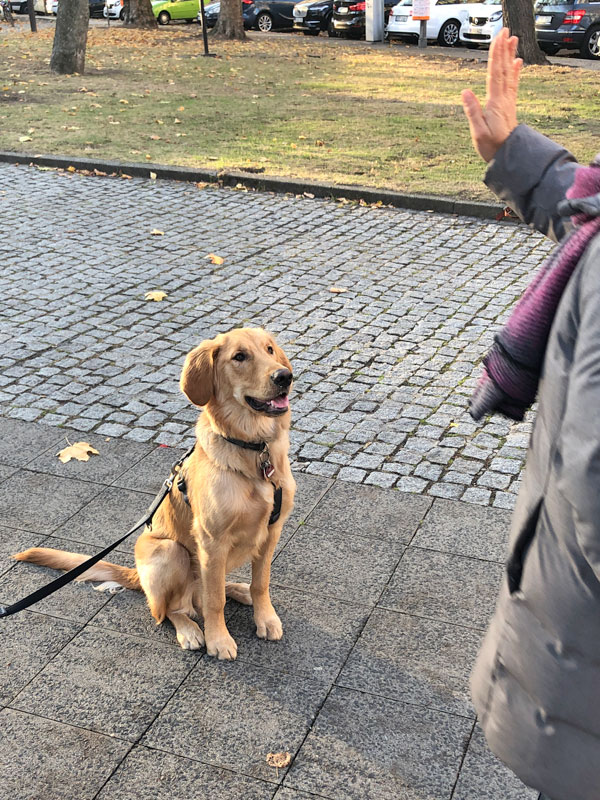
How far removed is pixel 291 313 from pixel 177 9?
1228 inches

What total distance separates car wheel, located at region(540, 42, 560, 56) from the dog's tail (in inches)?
946

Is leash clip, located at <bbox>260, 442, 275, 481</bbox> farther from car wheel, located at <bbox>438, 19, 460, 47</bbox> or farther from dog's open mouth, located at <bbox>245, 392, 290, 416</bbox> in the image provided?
car wheel, located at <bbox>438, 19, 460, 47</bbox>

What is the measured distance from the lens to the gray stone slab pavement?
119 inches

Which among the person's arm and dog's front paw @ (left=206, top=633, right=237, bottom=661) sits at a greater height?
the person's arm

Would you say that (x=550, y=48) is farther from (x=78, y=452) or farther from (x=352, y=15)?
(x=78, y=452)

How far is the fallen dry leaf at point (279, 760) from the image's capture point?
10.0ft

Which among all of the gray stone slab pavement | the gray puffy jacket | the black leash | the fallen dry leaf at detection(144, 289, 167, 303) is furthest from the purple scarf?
the fallen dry leaf at detection(144, 289, 167, 303)

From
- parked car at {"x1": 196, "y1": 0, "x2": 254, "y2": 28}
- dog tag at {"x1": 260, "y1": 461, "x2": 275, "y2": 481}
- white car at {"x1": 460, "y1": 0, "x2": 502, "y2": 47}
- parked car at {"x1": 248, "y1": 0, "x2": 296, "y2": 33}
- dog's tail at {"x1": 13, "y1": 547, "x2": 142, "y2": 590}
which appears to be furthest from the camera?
parked car at {"x1": 196, "y1": 0, "x2": 254, "y2": 28}

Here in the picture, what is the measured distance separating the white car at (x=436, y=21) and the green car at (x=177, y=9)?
10298 mm

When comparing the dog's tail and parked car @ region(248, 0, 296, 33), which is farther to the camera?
parked car @ region(248, 0, 296, 33)

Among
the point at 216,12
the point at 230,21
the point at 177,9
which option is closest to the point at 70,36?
the point at 230,21

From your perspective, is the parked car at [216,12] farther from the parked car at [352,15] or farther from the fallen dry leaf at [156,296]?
the fallen dry leaf at [156,296]

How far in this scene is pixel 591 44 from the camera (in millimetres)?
23438

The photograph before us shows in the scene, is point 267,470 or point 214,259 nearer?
point 267,470
